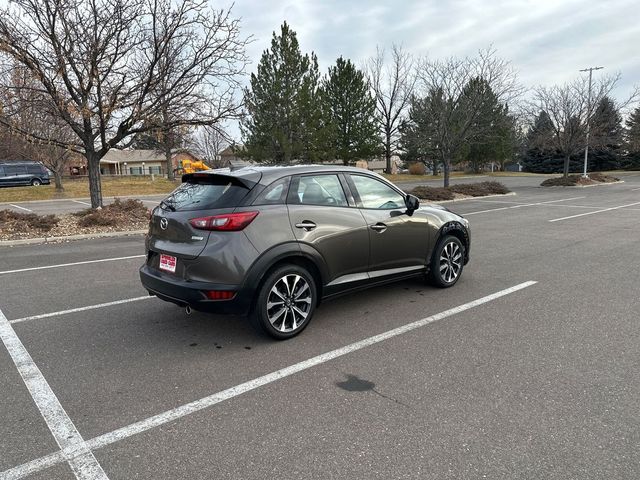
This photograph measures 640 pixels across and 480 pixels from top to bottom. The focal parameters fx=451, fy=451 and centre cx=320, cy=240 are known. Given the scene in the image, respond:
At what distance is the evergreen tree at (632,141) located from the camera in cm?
5091

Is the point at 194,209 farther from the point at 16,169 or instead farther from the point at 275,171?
the point at 16,169

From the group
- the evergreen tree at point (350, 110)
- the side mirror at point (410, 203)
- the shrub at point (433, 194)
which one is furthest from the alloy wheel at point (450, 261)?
the evergreen tree at point (350, 110)

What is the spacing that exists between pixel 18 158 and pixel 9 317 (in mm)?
Answer: 36663

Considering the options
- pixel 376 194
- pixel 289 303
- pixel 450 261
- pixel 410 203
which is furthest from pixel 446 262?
pixel 289 303

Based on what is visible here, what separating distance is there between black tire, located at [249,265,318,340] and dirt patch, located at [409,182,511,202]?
16.4 metres

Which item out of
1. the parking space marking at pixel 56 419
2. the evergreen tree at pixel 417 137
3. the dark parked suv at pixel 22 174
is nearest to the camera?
the parking space marking at pixel 56 419

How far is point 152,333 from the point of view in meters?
4.39

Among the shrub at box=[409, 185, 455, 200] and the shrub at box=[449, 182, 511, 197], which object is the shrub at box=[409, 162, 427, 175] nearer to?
the shrub at box=[449, 182, 511, 197]

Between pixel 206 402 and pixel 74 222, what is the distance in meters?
9.87

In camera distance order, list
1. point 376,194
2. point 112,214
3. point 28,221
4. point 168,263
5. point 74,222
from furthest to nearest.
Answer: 1. point 112,214
2. point 74,222
3. point 28,221
4. point 376,194
5. point 168,263

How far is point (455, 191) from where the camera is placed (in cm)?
2209

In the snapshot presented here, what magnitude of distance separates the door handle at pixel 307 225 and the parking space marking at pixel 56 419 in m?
2.31

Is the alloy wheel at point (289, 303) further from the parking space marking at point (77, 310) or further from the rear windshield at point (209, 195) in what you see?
the parking space marking at point (77, 310)

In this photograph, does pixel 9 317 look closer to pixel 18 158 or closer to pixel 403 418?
pixel 403 418
